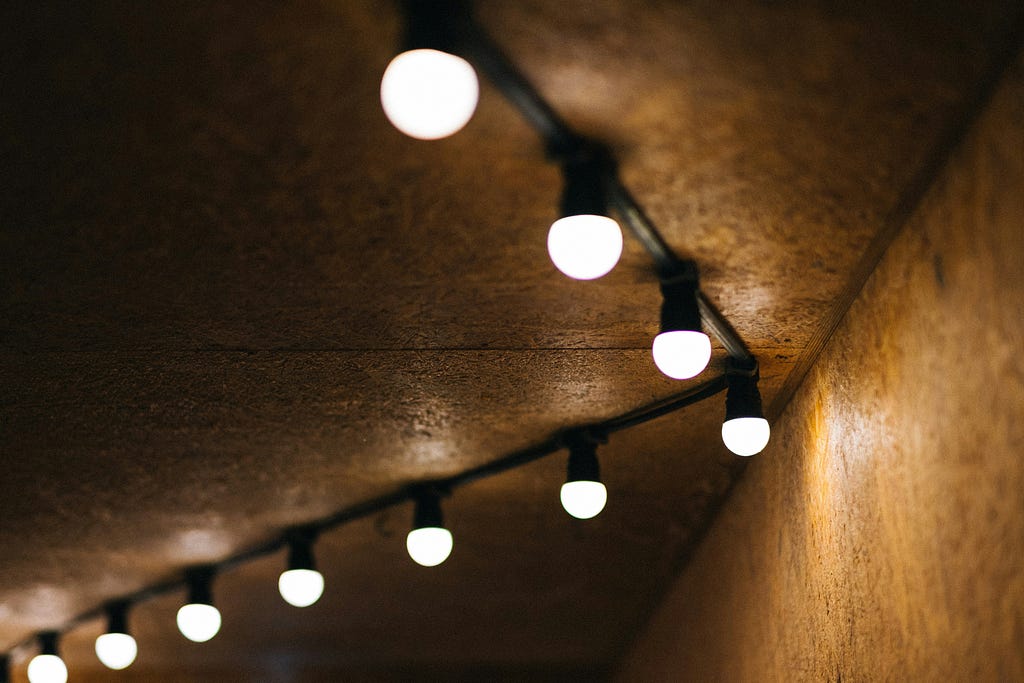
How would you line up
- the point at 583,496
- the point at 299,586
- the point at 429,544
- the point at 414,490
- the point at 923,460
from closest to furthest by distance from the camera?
1. the point at 923,460
2. the point at 583,496
3. the point at 429,544
4. the point at 414,490
5. the point at 299,586

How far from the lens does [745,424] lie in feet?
9.57

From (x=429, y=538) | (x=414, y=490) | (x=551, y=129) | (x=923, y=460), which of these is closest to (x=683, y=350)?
(x=923, y=460)

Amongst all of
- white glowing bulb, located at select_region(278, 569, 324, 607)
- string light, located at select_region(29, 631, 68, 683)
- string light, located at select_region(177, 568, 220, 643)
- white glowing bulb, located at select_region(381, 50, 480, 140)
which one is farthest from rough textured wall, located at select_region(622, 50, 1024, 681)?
string light, located at select_region(29, 631, 68, 683)

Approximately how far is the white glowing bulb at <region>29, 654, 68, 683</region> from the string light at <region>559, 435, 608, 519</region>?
4.02 metres

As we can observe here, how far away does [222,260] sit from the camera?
2.64 m

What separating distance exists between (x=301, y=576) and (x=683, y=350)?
8.57 feet

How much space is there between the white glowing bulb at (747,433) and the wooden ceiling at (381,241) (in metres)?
0.28

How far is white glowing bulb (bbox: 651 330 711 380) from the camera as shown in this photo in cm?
256

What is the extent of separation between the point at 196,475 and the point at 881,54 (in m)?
3.09

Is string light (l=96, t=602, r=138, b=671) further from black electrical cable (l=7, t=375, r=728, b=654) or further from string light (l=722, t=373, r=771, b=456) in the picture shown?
string light (l=722, t=373, r=771, b=456)

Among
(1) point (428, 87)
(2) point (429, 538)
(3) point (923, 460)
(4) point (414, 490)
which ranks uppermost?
(4) point (414, 490)

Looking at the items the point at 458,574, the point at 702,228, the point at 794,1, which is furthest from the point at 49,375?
the point at 458,574

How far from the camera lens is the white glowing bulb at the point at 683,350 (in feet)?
8.41

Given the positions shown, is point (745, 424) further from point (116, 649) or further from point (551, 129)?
point (116, 649)
